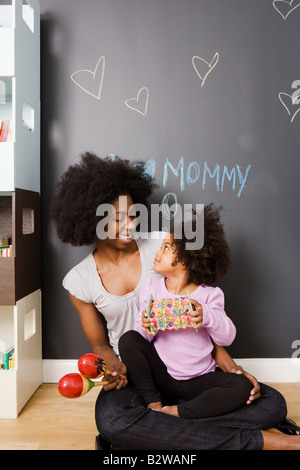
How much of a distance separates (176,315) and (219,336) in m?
0.18

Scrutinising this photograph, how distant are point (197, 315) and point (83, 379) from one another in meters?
0.41

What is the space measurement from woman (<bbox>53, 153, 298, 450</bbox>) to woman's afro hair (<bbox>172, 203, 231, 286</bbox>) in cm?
23

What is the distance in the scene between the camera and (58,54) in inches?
73.2

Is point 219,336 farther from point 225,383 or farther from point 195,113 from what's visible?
point 195,113

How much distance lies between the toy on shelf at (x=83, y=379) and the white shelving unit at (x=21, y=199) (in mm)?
415

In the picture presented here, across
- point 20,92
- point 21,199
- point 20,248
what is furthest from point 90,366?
point 20,92

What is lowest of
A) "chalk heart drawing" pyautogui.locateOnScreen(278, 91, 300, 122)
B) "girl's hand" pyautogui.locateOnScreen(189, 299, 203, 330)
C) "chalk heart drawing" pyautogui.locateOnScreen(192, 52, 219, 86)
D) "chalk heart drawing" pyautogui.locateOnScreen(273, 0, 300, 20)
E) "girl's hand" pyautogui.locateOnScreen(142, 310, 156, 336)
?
"girl's hand" pyautogui.locateOnScreen(142, 310, 156, 336)

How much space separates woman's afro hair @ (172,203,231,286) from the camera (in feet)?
4.63

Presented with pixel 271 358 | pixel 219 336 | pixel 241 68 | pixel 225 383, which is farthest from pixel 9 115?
pixel 271 358

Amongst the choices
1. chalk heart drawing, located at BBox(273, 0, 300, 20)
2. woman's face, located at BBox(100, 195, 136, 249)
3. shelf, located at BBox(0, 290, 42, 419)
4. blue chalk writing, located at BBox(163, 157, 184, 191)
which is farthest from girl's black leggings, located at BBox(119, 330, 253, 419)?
chalk heart drawing, located at BBox(273, 0, 300, 20)

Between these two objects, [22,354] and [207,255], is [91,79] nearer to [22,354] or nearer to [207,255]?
[207,255]

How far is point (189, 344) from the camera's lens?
1.42 meters

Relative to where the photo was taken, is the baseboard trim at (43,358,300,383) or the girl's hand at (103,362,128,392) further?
the baseboard trim at (43,358,300,383)

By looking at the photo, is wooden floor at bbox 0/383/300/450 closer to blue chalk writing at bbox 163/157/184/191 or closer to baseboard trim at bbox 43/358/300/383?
baseboard trim at bbox 43/358/300/383
